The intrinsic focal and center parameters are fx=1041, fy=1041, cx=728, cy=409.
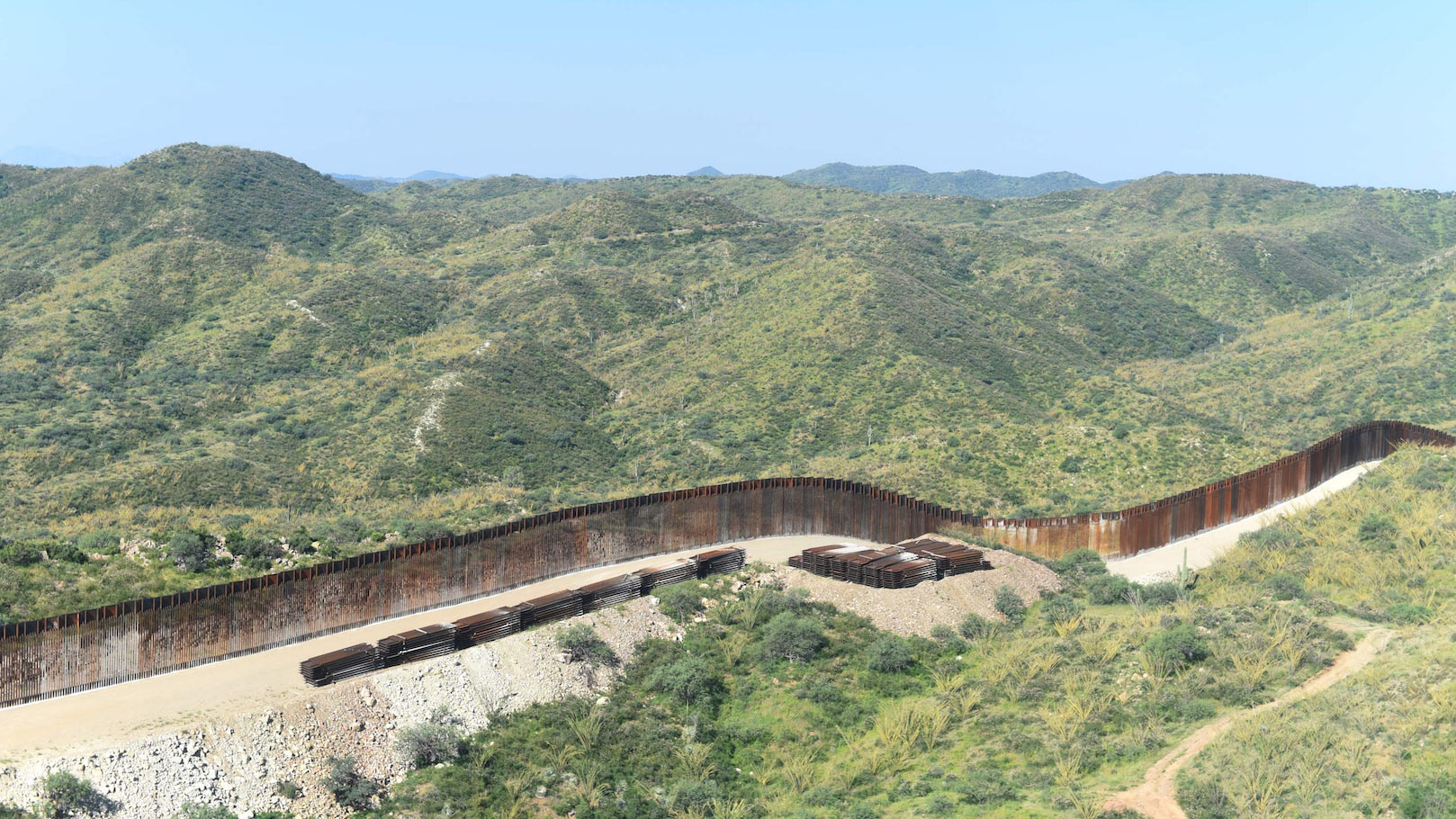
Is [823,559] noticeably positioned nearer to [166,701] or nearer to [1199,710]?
[1199,710]

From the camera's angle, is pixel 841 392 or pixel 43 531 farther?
pixel 841 392

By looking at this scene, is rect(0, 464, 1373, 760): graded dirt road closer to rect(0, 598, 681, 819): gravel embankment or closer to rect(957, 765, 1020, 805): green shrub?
rect(0, 598, 681, 819): gravel embankment

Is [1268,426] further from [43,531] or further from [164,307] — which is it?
[164,307]

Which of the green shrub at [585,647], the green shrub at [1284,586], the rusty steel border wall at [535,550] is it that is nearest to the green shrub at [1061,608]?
the green shrub at [1284,586]

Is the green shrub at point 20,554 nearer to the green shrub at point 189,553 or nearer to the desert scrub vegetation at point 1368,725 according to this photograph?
the green shrub at point 189,553

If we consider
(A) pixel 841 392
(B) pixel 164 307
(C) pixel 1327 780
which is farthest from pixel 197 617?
(B) pixel 164 307

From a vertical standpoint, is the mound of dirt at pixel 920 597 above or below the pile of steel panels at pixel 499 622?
below
